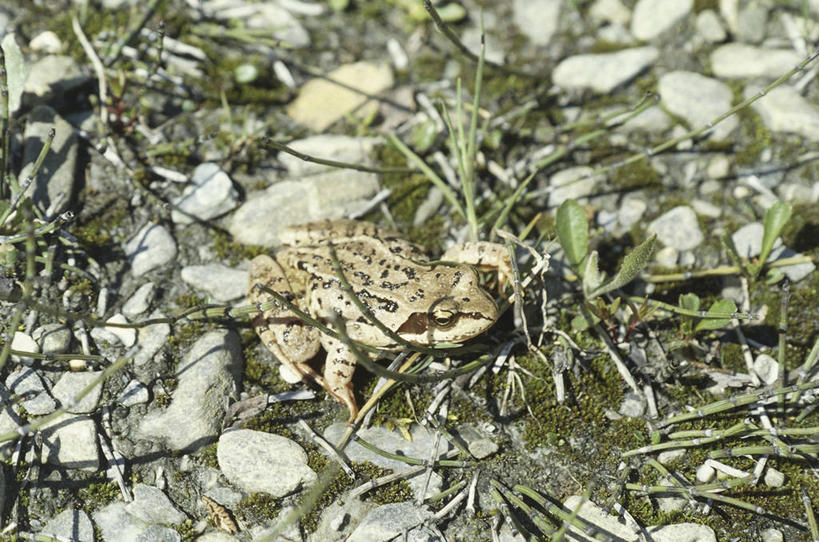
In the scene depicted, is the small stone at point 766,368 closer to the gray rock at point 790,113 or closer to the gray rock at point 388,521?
the gray rock at point 790,113

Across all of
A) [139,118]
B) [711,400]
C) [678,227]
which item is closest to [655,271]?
[678,227]

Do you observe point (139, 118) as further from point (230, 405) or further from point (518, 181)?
point (518, 181)

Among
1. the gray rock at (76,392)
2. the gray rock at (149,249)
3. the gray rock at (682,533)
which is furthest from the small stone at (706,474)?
the gray rock at (149,249)

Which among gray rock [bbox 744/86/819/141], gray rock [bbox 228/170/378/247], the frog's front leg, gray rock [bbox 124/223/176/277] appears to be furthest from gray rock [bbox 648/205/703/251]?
gray rock [bbox 124/223/176/277]

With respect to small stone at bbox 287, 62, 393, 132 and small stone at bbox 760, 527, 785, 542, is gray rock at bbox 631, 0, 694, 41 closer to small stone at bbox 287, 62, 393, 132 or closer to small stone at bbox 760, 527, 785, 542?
small stone at bbox 287, 62, 393, 132

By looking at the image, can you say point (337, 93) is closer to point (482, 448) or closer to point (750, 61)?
point (482, 448)

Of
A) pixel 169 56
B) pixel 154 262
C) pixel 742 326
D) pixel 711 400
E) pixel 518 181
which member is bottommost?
pixel 711 400

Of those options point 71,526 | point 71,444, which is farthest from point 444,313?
point 71,526
